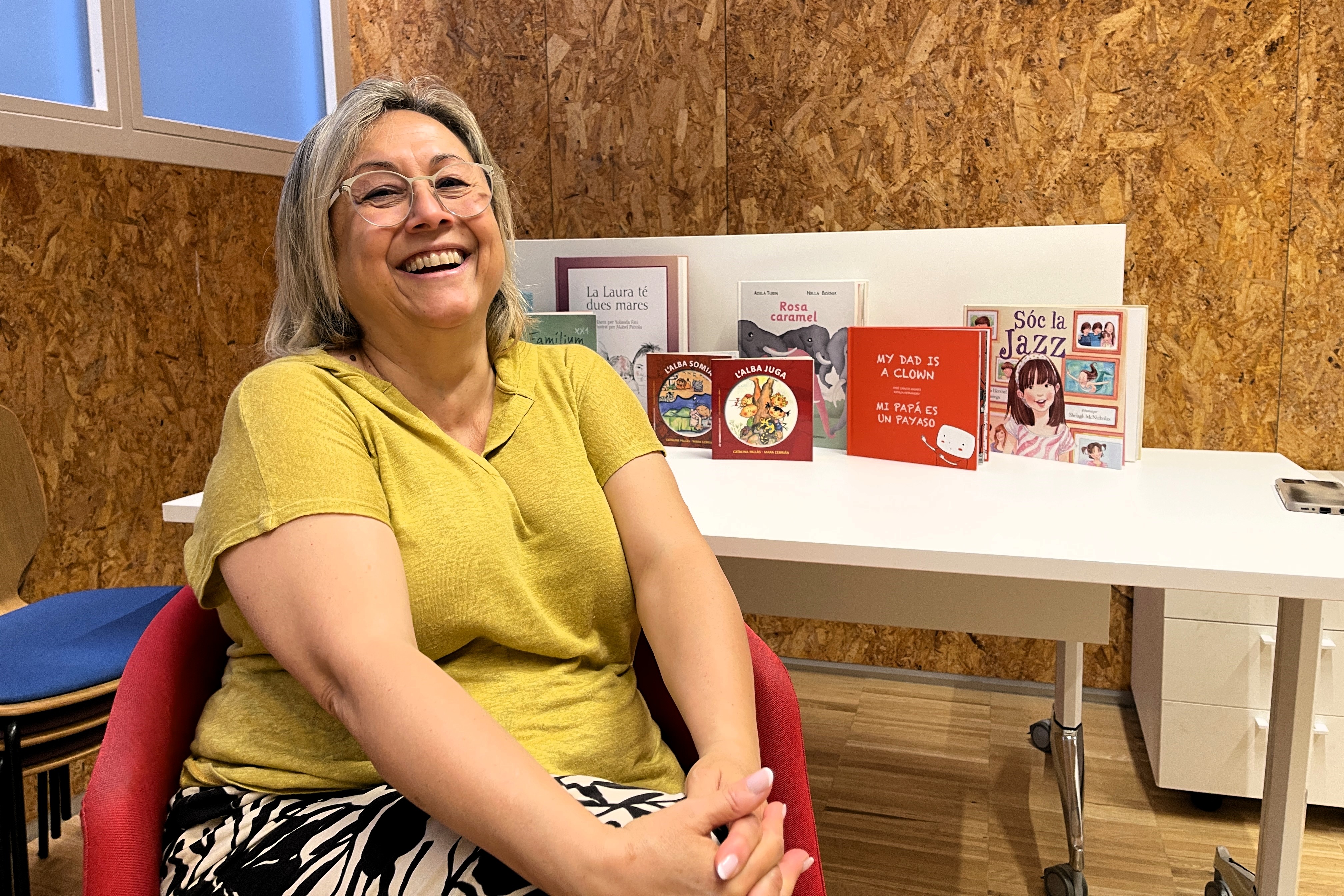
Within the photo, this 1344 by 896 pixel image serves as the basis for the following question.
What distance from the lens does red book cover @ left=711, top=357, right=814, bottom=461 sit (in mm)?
1979

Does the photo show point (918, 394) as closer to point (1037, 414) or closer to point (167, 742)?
point (1037, 414)

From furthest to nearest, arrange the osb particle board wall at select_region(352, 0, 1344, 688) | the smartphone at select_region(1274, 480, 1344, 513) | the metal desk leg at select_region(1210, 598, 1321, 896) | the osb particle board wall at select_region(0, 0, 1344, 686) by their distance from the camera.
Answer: the osb particle board wall at select_region(352, 0, 1344, 688) → the osb particle board wall at select_region(0, 0, 1344, 686) → the smartphone at select_region(1274, 480, 1344, 513) → the metal desk leg at select_region(1210, 598, 1321, 896)

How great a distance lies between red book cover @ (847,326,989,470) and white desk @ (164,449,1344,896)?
5cm

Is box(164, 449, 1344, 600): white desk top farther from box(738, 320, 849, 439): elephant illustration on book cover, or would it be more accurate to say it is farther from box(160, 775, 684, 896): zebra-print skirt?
box(160, 775, 684, 896): zebra-print skirt

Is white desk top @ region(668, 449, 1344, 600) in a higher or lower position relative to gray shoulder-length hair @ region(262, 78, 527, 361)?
lower

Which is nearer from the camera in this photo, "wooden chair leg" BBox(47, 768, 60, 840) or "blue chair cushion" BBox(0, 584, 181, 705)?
"blue chair cushion" BBox(0, 584, 181, 705)

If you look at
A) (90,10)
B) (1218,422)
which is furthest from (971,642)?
(90,10)

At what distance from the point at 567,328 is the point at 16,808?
1.34 meters

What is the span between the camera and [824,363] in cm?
214

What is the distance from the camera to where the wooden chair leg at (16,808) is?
1.54 m

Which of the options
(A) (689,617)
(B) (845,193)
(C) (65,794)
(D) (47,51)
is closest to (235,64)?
(D) (47,51)

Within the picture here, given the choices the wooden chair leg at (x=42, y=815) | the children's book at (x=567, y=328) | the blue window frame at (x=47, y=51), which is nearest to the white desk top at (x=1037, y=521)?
the children's book at (x=567, y=328)

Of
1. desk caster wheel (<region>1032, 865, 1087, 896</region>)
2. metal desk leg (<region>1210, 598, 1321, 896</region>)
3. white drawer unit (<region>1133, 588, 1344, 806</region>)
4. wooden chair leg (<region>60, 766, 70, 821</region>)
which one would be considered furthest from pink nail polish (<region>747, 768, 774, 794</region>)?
wooden chair leg (<region>60, 766, 70, 821</region>)

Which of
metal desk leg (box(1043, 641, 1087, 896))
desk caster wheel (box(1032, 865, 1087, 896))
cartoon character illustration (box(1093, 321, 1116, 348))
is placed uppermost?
cartoon character illustration (box(1093, 321, 1116, 348))
